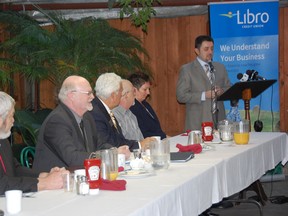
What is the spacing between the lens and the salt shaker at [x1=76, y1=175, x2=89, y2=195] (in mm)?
2781

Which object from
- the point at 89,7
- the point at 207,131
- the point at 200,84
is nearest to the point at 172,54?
the point at 89,7

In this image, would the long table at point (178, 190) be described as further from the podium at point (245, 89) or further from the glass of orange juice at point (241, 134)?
the podium at point (245, 89)

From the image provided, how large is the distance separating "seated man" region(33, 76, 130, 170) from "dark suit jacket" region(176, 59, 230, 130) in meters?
2.59

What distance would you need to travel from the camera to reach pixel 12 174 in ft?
11.1

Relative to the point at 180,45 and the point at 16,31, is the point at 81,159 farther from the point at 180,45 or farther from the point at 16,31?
the point at 180,45

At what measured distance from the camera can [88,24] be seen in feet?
23.2

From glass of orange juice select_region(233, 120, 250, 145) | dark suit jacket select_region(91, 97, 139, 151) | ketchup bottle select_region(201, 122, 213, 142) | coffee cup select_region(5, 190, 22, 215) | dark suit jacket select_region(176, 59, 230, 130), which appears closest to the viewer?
coffee cup select_region(5, 190, 22, 215)

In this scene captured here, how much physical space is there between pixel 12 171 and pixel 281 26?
17.5 ft

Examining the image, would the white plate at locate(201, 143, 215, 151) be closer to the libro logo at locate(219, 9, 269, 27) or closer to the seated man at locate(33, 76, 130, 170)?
the seated man at locate(33, 76, 130, 170)

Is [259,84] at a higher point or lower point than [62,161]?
higher

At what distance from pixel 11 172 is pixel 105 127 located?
1.14 meters

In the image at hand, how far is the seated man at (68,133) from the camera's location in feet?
11.7

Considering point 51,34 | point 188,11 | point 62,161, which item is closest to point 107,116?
point 62,161

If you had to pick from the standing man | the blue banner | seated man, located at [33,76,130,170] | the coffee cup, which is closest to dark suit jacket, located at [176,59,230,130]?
the standing man
